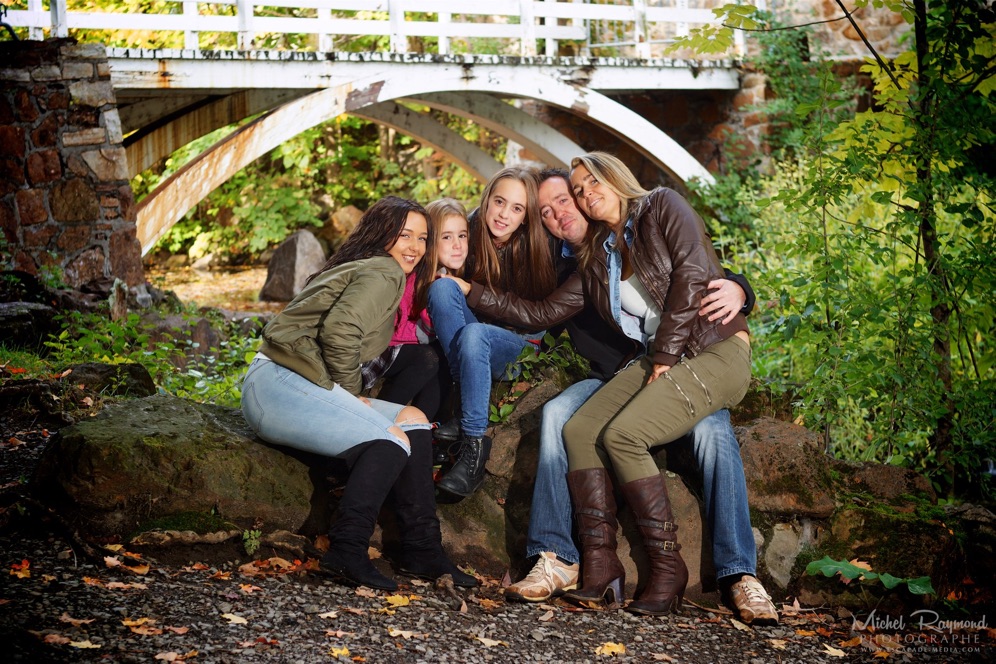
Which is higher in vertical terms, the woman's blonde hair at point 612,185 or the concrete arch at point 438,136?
the concrete arch at point 438,136

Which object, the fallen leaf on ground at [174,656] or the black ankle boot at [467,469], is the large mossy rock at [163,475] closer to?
the black ankle boot at [467,469]

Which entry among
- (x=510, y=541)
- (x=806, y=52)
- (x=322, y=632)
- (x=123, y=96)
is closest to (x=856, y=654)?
(x=510, y=541)

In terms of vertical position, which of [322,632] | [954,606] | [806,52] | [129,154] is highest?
[806,52]

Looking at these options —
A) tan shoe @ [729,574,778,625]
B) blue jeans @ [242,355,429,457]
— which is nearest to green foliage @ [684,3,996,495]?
tan shoe @ [729,574,778,625]

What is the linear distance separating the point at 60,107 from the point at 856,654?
5.91 m

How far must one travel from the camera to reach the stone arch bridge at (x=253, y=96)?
6406mm

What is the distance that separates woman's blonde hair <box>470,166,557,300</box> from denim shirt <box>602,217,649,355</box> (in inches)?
16.0

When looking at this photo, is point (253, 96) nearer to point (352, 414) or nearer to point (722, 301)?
point (352, 414)

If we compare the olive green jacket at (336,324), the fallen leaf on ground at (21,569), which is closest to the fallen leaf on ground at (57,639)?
the fallen leaf on ground at (21,569)

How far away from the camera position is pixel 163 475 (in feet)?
10.1

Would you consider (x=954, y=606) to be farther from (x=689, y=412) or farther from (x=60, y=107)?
(x=60, y=107)

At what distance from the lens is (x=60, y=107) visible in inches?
252

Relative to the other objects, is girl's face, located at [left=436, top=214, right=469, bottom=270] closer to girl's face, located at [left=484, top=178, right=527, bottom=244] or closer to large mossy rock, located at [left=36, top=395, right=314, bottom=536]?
girl's face, located at [left=484, top=178, right=527, bottom=244]

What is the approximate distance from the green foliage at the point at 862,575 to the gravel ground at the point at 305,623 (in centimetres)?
13
